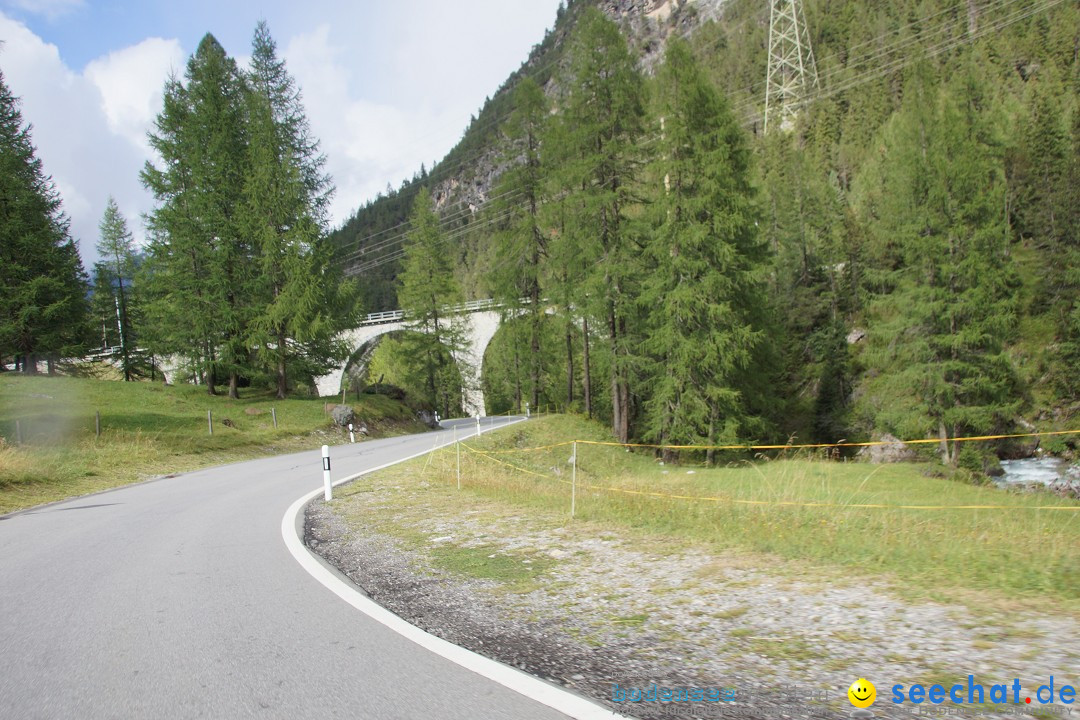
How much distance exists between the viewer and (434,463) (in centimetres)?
1472

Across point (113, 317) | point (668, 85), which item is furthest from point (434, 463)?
point (113, 317)

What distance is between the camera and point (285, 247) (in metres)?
27.9

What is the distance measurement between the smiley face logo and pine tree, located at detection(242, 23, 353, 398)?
87.2 feet

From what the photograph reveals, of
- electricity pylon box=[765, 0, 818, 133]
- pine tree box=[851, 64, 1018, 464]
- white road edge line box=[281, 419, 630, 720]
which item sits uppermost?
electricity pylon box=[765, 0, 818, 133]

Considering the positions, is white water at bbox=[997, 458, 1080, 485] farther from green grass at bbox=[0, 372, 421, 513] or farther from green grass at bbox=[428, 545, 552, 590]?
green grass at bbox=[0, 372, 421, 513]

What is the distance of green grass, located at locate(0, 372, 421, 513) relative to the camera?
13727 mm

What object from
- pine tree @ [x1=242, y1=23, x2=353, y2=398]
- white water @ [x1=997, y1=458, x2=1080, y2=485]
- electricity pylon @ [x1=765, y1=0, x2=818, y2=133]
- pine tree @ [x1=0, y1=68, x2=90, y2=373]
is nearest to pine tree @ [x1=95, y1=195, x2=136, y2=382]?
pine tree @ [x1=0, y1=68, x2=90, y2=373]

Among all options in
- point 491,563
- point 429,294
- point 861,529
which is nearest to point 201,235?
point 429,294

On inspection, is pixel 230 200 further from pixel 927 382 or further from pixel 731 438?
pixel 927 382

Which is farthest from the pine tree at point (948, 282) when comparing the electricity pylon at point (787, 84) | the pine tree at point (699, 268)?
the electricity pylon at point (787, 84)

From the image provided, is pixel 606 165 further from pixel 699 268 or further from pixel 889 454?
pixel 889 454

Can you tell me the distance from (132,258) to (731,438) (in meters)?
45.8

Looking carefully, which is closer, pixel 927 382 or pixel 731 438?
pixel 731 438

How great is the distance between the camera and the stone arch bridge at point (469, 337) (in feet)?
144
